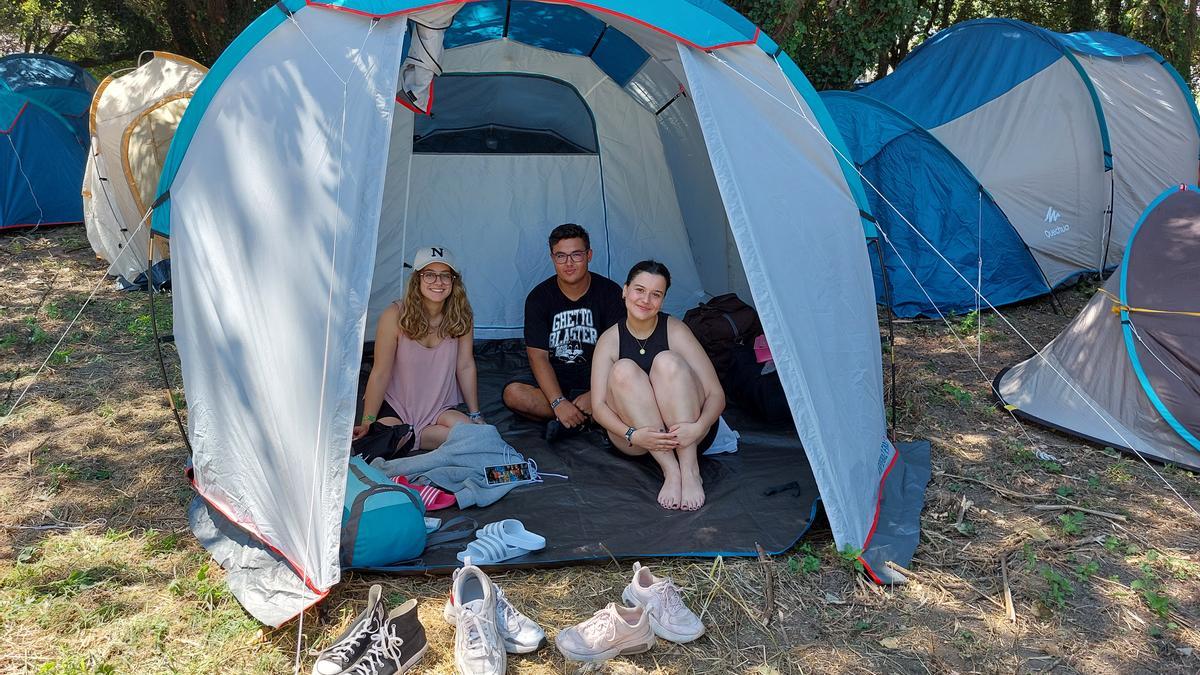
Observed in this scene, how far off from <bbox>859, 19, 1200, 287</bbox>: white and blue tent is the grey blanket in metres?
3.47

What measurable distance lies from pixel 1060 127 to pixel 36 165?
751 cm

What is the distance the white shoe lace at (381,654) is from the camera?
2303 millimetres

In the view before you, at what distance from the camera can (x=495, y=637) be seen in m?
2.41

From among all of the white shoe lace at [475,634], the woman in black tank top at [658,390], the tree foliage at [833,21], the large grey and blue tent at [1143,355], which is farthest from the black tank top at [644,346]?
the tree foliage at [833,21]

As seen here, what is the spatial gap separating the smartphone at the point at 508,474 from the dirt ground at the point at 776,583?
0.55 metres

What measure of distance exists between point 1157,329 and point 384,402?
300 cm

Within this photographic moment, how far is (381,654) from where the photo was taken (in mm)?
2346

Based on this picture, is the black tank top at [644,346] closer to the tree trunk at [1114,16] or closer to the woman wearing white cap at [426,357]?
the woman wearing white cap at [426,357]

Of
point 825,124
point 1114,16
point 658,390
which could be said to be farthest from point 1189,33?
point 658,390

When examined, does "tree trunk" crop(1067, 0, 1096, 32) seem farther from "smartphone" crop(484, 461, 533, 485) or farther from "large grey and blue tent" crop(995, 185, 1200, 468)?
"smartphone" crop(484, 461, 533, 485)

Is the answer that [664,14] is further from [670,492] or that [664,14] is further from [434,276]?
[670,492]

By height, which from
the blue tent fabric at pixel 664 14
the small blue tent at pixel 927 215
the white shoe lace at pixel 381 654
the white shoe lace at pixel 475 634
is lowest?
the white shoe lace at pixel 381 654

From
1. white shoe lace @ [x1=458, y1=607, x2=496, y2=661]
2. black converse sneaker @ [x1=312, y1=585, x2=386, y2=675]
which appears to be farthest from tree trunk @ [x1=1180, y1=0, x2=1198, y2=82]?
black converse sneaker @ [x1=312, y1=585, x2=386, y2=675]

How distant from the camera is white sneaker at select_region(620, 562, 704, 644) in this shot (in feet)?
8.30
